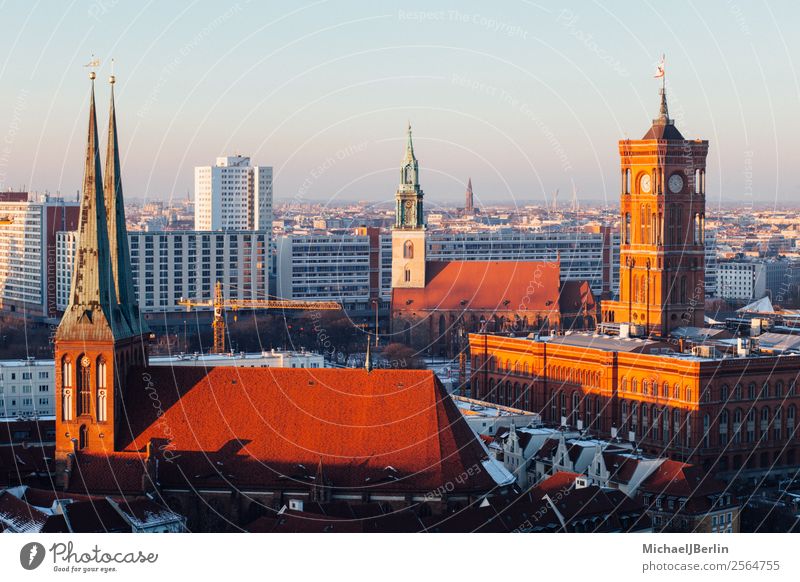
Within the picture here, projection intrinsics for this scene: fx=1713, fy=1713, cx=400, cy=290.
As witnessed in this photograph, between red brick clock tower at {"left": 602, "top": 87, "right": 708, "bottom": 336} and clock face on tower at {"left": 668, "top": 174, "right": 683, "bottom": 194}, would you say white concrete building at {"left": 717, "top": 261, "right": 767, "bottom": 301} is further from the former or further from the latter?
clock face on tower at {"left": 668, "top": 174, "right": 683, "bottom": 194}

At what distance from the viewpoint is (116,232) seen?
51.5 meters

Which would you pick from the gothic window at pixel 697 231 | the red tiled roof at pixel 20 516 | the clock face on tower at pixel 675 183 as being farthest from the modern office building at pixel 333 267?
the red tiled roof at pixel 20 516

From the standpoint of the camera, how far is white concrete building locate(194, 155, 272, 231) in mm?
182875

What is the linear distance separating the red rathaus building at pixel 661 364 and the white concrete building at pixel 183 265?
4641 centimetres

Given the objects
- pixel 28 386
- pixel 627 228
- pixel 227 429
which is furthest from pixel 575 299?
pixel 227 429

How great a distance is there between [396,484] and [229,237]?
84968 millimetres

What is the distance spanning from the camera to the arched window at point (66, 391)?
164ft

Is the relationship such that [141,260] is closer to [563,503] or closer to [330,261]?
[330,261]

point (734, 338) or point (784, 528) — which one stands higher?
Result: point (734, 338)

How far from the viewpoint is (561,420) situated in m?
73.9

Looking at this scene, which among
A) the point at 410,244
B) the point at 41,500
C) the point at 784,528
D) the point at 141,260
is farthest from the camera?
the point at 141,260

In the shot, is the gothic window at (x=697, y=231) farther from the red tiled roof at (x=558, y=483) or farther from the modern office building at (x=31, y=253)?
the modern office building at (x=31, y=253)

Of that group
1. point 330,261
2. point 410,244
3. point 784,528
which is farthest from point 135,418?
point 330,261

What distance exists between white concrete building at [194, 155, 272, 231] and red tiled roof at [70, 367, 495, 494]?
5203 inches
